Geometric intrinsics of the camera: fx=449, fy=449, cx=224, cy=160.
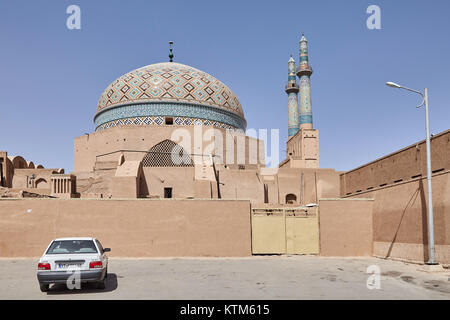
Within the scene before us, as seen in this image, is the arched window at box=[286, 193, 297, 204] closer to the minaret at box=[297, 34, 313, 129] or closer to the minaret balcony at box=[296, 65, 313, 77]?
the minaret at box=[297, 34, 313, 129]

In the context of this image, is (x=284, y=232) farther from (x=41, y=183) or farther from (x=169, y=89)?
(x=169, y=89)

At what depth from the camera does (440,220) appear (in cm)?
1270

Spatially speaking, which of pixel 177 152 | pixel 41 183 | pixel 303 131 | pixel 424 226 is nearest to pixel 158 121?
pixel 177 152

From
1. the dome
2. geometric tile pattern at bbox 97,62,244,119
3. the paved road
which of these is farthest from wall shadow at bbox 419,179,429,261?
geometric tile pattern at bbox 97,62,244,119

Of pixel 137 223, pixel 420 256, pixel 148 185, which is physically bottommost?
pixel 420 256

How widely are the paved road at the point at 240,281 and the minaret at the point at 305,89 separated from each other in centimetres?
2447

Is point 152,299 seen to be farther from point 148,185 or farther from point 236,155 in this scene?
point 236,155

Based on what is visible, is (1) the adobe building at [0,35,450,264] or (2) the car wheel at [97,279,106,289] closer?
(2) the car wheel at [97,279,106,289]

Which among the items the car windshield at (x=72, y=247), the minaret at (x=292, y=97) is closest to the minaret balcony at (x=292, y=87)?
the minaret at (x=292, y=97)

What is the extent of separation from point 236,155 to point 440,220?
20.1 meters

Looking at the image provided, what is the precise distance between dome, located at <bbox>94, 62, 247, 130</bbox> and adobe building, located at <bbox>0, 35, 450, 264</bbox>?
0.09 metres

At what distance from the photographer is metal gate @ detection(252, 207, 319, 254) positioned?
16266mm

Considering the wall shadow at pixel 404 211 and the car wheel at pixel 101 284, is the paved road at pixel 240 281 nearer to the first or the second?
the car wheel at pixel 101 284
